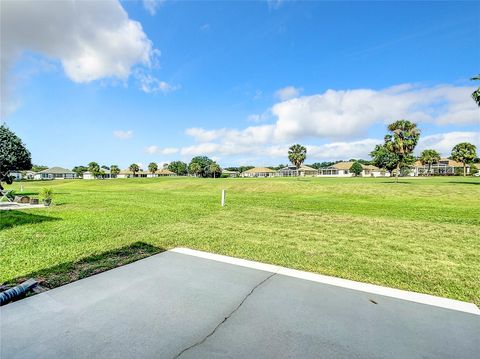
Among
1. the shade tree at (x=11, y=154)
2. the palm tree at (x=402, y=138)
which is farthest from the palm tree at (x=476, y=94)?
the shade tree at (x=11, y=154)

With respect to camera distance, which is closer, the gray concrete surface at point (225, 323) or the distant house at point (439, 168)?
the gray concrete surface at point (225, 323)

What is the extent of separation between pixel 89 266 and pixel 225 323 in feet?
10.2

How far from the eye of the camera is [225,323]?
282 centimetres

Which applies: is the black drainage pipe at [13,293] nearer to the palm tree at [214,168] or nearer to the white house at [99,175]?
the palm tree at [214,168]

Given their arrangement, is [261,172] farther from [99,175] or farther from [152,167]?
[99,175]

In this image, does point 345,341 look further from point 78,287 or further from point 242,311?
point 78,287

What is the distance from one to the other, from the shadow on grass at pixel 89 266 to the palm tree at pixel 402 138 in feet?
149

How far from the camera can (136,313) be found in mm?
2996

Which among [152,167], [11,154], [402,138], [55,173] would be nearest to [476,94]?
[402,138]

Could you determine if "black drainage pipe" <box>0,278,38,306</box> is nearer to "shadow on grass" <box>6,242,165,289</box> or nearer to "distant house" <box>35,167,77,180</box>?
"shadow on grass" <box>6,242,165,289</box>

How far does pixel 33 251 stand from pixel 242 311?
16.9ft

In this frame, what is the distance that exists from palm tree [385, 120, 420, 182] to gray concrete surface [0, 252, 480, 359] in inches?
1791

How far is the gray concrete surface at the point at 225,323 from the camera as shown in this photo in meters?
2.37

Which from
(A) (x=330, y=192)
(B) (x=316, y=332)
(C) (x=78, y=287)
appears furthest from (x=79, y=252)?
(A) (x=330, y=192)
